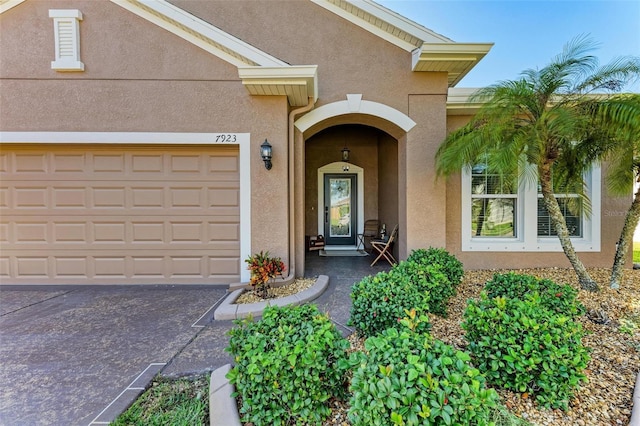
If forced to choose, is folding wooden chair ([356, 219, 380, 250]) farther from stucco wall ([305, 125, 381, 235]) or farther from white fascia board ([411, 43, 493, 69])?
white fascia board ([411, 43, 493, 69])

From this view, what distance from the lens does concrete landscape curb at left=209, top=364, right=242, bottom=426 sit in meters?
1.91

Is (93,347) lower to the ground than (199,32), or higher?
lower

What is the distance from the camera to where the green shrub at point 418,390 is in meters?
1.45

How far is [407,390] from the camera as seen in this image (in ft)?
4.95

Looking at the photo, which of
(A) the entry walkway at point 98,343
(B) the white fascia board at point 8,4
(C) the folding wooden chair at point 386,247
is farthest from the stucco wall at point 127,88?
(C) the folding wooden chair at point 386,247

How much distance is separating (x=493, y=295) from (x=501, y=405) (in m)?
1.54

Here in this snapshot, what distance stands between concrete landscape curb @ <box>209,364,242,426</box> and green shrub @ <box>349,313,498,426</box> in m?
0.87

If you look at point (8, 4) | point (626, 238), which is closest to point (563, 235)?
point (626, 238)

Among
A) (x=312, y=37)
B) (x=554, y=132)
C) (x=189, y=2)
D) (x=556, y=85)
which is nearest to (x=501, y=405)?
(x=554, y=132)

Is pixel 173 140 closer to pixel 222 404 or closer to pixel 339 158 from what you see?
pixel 222 404

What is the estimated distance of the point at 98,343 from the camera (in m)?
3.19

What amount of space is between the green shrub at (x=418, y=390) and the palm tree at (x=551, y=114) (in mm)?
3204

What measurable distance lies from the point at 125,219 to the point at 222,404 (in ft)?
14.6

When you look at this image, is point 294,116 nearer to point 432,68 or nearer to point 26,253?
point 432,68
